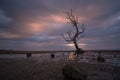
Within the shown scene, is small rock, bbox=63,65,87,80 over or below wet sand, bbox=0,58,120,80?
over

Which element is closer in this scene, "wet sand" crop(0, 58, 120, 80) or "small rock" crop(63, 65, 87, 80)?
"small rock" crop(63, 65, 87, 80)

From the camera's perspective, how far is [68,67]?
9.50 metres

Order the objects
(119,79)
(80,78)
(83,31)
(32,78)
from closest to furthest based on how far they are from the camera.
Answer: (80,78), (119,79), (32,78), (83,31)

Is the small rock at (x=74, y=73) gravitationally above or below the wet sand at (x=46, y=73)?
above

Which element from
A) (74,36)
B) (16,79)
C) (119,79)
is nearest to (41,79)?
(16,79)

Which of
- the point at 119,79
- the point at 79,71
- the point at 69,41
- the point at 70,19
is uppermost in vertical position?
the point at 70,19

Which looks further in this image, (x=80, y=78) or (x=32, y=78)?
(x=32, y=78)

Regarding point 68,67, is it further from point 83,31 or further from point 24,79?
point 83,31

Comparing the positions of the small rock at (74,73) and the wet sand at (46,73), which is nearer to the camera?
the small rock at (74,73)

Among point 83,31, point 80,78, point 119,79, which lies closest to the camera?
point 80,78

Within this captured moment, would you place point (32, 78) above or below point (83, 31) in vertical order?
below

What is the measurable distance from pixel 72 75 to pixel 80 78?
0.57m

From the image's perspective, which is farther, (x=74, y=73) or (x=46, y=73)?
(x=46, y=73)

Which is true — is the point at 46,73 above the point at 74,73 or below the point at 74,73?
below
